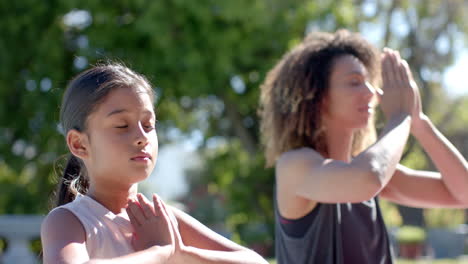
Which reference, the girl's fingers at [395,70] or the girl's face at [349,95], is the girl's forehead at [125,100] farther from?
the girl's fingers at [395,70]

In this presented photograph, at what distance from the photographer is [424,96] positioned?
17.6m

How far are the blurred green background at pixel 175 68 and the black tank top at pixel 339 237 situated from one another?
8.42 metres

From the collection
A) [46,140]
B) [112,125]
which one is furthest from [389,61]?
[46,140]

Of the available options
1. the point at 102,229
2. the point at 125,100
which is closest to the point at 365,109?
the point at 125,100

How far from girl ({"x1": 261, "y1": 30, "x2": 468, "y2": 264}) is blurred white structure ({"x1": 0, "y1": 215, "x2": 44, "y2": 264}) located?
423 centimetres

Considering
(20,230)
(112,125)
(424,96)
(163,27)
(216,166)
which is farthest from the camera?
(424,96)

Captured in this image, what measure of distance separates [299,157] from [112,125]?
1053mm

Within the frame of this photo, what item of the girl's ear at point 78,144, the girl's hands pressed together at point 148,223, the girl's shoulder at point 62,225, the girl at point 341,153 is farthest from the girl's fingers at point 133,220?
the girl at point 341,153

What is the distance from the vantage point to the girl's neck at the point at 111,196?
1.82 m

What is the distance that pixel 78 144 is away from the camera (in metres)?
1.87

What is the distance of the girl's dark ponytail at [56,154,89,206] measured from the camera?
200cm

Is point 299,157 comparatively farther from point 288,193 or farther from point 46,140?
point 46,140

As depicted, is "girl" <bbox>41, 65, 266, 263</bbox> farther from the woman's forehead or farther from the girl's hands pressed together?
the woman's forehead

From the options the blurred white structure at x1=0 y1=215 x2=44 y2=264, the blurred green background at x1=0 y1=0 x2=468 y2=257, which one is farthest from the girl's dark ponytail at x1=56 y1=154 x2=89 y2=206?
the blurred green background at x1=0 y1=0 x2=468 y2=257
